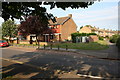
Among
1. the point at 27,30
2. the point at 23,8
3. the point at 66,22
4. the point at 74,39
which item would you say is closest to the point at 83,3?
the point at 23,8

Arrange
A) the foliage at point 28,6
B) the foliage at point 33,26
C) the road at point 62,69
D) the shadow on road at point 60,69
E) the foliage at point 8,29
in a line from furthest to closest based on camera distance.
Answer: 1. the foliage at point 8,29
2. the foliage at point 33,26
3. the shadow on road at point 60,69
4. the road at point 62,69
5. the foliage at point 28,6

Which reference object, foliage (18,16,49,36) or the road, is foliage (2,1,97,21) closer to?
the road

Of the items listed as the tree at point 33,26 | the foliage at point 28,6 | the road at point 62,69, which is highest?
the tree at point 33,26

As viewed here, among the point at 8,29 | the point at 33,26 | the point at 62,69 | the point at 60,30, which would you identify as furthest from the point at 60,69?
the point at 8,29

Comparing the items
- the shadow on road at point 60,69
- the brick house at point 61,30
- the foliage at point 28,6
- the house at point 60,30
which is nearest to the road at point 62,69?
the shadow on road at point 60,69

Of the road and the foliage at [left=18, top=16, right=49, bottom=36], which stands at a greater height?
the foliage at [left=18, top=16, right=49, bottom=36]

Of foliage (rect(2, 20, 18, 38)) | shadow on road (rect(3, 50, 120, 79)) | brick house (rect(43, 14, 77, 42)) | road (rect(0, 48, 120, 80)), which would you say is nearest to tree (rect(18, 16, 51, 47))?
brick house (rect(43, 14, 77, 42))

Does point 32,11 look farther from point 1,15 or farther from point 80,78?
point 80,78

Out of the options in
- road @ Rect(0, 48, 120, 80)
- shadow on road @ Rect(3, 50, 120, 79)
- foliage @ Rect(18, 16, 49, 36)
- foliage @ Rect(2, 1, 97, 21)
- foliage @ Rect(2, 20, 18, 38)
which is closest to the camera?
Answer: foliage @ Rect(2, 1, 97, 21)

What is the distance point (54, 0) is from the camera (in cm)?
450

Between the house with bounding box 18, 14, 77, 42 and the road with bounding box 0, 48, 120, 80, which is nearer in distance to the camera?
the road with bounding box 0, 48, 120, 80

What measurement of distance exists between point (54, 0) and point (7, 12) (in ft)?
7.44

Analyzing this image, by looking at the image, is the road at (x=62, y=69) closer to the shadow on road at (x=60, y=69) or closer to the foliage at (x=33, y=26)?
the shadow on road at (x=60, y=69)

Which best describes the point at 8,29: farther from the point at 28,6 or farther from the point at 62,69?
the point at 28,6
